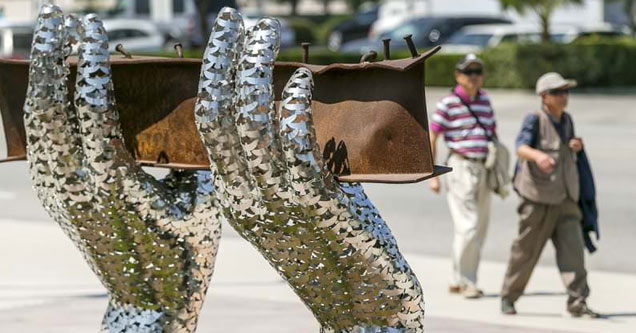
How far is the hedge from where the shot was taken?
2780cm

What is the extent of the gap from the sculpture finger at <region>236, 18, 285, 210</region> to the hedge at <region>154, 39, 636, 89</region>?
2246cm

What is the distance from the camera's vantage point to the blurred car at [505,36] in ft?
101

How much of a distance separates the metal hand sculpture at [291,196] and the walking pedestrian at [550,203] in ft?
12.2

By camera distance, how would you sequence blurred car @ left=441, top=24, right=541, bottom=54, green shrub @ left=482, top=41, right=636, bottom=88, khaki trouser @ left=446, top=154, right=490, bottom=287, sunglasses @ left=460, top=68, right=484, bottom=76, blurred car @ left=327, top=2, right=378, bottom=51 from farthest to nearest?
1. blurred car @ left=327, top=2, right=378, bottom=51
2. blurred car @ left=441, top=24, right=541, bottom=54
3. green shrub @ left=482, top=41, right=636, bottom=88
4. sunglasses @ left=460, top=68, right=484, bottom=76
5. khaki trouser @ left=446, top=154, right=490, bottom=287

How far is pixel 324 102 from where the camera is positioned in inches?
198

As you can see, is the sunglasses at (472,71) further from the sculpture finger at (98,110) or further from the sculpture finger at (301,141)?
the sculpture finger at (301,141)

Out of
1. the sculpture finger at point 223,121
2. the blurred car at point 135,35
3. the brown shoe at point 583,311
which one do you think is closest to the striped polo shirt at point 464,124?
the brown shoe at point 583,311

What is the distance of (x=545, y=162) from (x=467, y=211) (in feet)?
3.86

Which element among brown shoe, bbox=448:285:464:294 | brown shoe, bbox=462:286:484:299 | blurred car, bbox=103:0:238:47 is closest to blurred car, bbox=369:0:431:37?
blurred car, bbox=103:0:238:47

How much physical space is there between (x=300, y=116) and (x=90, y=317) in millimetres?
4503

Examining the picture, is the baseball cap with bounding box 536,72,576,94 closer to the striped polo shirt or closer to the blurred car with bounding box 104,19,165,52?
the striped polo shirt

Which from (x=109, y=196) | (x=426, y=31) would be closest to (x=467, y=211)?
(x=109, y=196)

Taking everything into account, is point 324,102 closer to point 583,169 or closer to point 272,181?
point 272,181

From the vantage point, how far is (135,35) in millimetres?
36625
